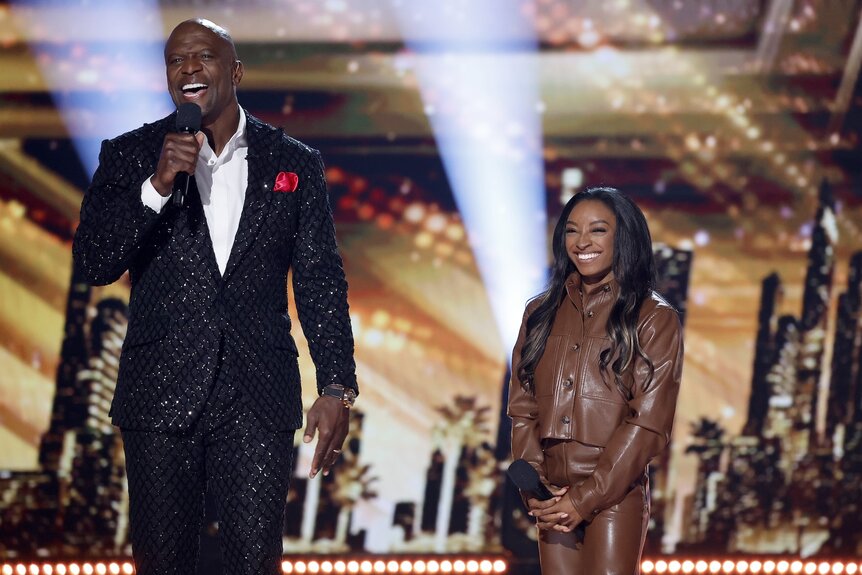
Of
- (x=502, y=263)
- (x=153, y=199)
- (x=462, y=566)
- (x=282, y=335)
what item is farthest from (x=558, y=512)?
(x=502, y=263)

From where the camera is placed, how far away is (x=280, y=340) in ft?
6.88

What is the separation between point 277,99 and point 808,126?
1.98 meters

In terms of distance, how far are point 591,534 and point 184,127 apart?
1.14 meters

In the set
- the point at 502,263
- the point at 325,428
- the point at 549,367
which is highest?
the point at 502,263

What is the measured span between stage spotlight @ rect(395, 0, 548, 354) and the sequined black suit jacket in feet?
6.81

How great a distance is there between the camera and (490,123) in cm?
419

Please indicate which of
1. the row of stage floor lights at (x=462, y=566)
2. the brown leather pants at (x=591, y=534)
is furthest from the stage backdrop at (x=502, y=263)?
the brown leather pants at (x=591, y=534)

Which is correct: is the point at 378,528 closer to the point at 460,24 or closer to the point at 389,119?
the point at 389,119

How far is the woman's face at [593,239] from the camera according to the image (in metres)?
2.37

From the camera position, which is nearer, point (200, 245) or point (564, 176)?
point (200, 245)

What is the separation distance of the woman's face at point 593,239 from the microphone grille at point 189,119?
0.86m

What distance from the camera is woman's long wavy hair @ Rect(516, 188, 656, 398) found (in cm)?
229

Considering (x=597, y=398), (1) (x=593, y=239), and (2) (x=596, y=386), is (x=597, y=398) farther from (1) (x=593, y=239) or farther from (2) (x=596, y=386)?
(1) (x=593, y=239)

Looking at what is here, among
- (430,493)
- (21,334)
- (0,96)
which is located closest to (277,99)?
(0,96)
